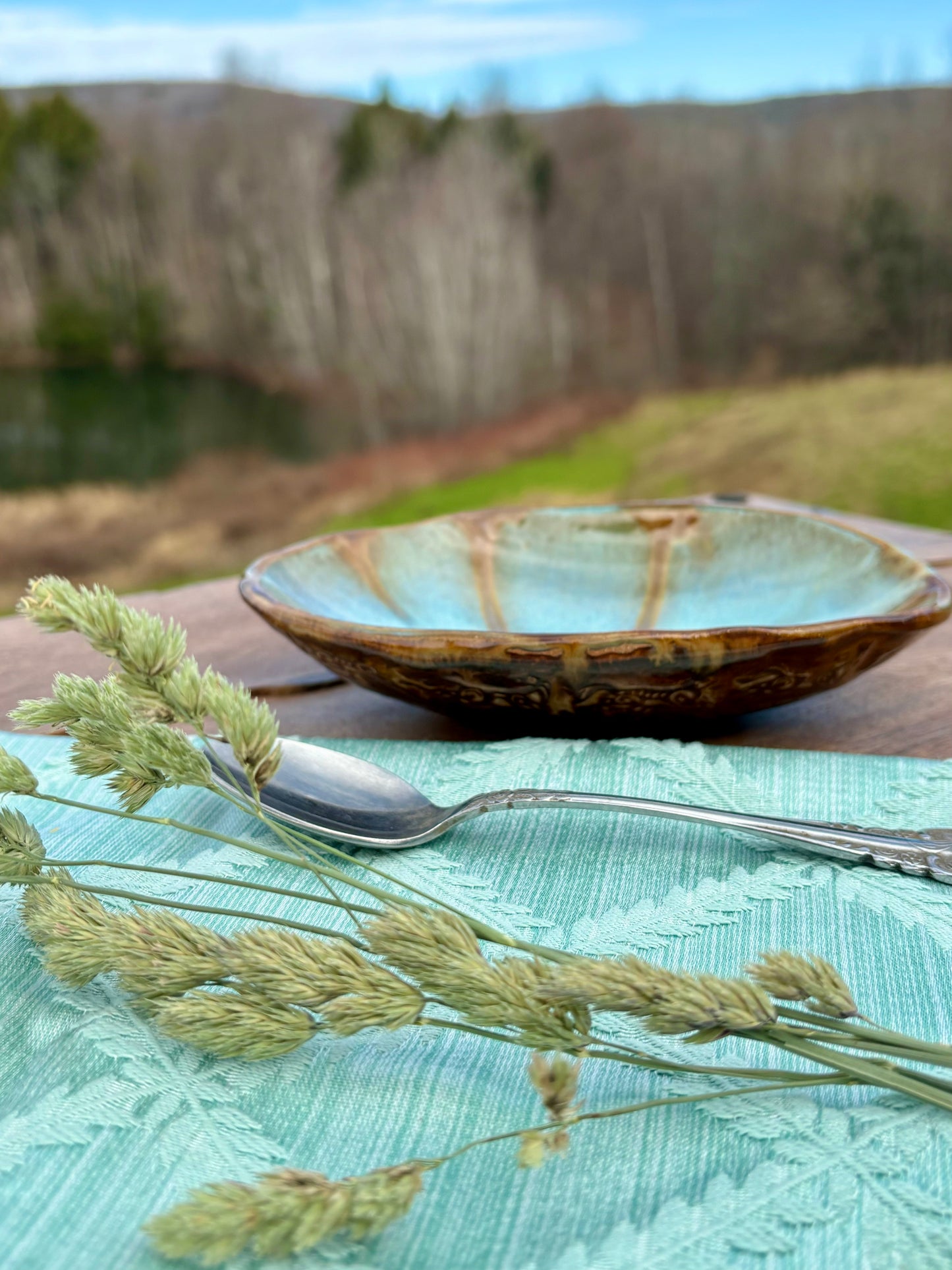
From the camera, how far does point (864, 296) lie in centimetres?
578

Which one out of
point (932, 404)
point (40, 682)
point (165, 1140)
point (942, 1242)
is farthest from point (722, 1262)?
point (932, 404)

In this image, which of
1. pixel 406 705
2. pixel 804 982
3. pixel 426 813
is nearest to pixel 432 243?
pixel 406 705

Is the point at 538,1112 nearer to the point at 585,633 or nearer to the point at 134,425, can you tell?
the point at 585,633

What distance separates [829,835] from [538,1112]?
0.22m

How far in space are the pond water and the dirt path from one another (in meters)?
0.12

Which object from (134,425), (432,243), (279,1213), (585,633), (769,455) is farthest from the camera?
(432,243)

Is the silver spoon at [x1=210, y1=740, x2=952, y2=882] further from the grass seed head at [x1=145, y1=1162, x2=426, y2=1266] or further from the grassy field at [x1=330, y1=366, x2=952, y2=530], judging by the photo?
the grassy field at [x1=330, y1=366, x2=952, y2=530]

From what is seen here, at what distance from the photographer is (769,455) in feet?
16.3

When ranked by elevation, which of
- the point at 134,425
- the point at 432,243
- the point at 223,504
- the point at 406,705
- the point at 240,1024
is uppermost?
the point at 240,1024

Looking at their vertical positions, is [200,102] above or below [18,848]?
above

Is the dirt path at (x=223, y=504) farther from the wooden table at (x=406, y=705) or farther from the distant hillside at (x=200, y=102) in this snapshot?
the wooden table at (x=406, y=705)

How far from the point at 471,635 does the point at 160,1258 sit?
362 millimetres

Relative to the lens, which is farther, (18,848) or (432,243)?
(432,243)

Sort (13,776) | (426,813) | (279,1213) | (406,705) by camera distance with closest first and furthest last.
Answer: (279,1213) < (13,776) < (426,813) < (406,705)
